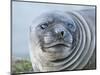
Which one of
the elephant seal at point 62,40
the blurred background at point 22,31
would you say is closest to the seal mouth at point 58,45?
the elephant seal at point 62,40

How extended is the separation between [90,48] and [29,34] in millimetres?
843

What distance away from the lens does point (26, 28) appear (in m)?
2.42

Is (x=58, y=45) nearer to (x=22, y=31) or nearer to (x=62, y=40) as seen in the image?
(x=62, y=40)

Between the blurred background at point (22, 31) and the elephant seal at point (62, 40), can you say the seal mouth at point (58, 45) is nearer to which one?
the elephant seal at point (62, 40)

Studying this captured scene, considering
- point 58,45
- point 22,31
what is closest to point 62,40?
point 58,45

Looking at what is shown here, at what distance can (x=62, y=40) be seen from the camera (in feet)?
8.38

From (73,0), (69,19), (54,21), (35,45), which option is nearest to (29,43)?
(35,45)

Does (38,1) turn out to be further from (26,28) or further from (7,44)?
(7,44)

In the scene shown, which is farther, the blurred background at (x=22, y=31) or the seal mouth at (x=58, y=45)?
the seal mouth at (x=58, y=45)

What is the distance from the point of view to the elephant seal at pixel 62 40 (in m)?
2.46

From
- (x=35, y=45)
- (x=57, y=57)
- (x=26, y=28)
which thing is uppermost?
(x=26, y=28)

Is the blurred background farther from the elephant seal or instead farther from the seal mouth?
the seal mouth

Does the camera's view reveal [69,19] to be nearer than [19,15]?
No

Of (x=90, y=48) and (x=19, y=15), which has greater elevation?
(x=19, y=15)
